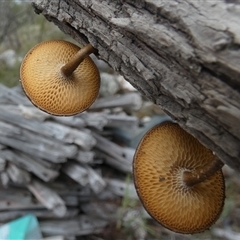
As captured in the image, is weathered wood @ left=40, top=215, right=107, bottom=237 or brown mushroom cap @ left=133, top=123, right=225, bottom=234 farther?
weathered wood @ left=40, top=215, right=107, bottom=237

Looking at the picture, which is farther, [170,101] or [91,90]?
[91,90]

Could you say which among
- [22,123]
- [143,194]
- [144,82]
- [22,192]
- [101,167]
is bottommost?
[22,192]

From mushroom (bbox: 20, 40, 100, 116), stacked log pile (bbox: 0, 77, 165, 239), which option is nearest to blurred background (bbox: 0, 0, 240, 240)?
stacked log pile (bbox: 0, 77, 165, 239)

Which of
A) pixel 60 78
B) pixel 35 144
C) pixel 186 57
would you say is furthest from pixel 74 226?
pixel 186 57

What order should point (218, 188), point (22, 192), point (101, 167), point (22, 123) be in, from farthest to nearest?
point (101, 167) < point (22, 192) < point (22, 123) < point (218, 188)

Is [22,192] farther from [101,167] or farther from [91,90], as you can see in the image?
[91,90]

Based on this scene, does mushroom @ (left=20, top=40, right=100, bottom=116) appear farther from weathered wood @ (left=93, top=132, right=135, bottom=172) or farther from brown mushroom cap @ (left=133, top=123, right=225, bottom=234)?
weathered wood @ (left=93, top=132, right=135, bottom=172)

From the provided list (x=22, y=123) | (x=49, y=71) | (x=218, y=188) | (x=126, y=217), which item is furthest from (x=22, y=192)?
(x=218, y=188)

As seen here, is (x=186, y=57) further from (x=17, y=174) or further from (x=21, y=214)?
(x=21, y=214)
